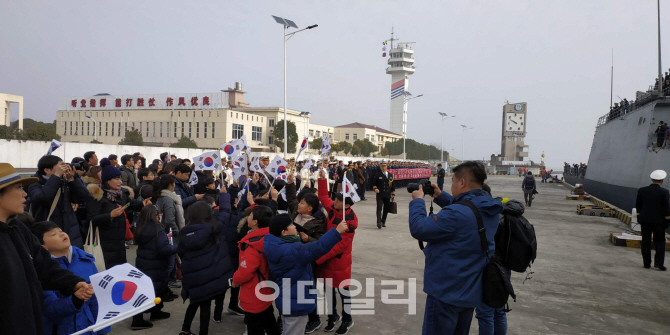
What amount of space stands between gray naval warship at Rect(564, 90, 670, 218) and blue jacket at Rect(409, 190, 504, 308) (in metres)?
12.5

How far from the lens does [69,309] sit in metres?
2.68

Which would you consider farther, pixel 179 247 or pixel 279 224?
pixel 179 247

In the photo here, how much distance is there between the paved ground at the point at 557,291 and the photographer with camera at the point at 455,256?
1.92m

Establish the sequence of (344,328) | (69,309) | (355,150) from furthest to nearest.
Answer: (355,150) < (344,328) < (69,309)

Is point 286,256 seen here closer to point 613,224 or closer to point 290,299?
point 290,299

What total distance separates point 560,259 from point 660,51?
1319cm

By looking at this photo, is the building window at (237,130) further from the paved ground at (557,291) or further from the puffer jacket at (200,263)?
the puffer jacket at (200,263)

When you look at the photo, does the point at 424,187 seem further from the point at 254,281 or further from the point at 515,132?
the point at 515,132

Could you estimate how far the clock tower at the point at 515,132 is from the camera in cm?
10294

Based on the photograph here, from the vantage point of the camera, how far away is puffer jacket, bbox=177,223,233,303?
14.1 ft

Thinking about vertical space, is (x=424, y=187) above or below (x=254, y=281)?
above

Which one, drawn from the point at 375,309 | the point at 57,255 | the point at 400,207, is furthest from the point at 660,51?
the point at 57,255

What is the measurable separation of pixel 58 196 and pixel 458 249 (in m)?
4.20

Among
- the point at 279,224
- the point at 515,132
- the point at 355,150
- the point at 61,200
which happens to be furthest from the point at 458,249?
the point at 515,132
